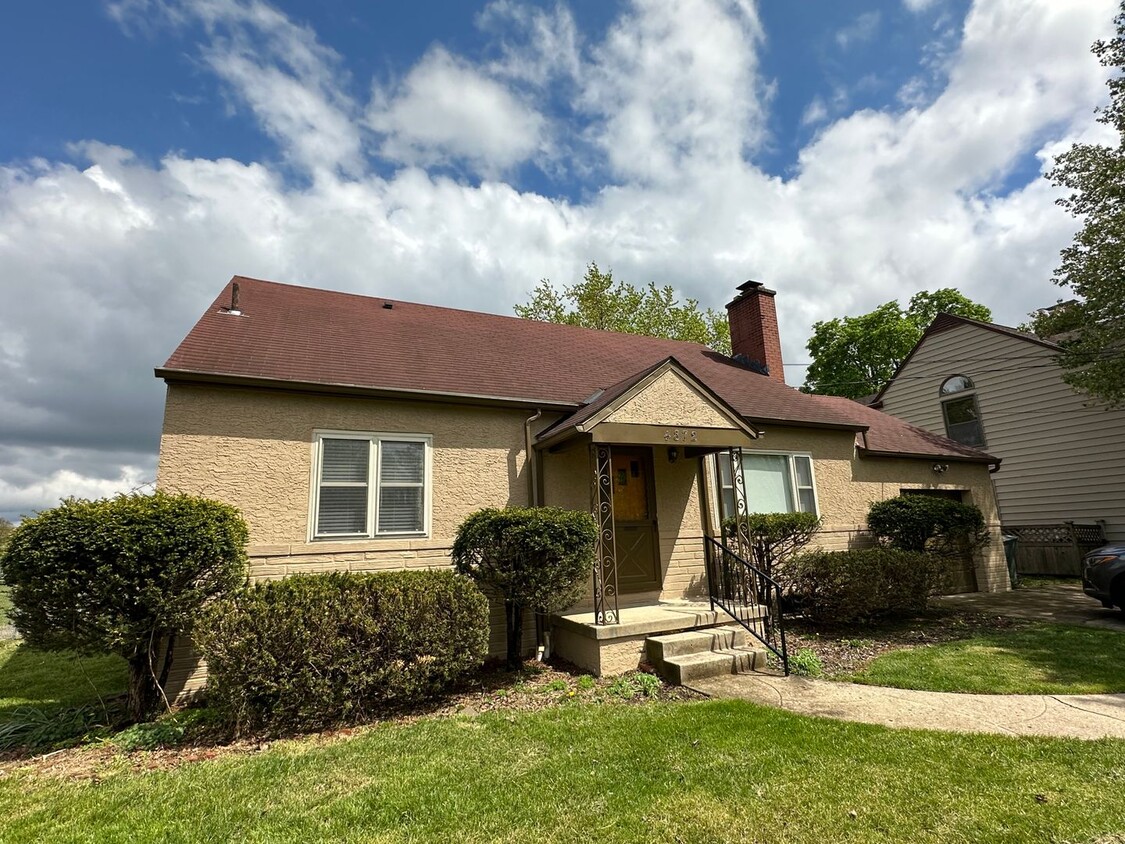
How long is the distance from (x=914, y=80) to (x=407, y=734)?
11.6 m

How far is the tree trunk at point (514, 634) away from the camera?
7104mm

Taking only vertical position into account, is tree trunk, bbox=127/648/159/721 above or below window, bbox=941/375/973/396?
below

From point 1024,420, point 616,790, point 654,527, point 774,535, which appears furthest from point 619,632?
point 1024,420

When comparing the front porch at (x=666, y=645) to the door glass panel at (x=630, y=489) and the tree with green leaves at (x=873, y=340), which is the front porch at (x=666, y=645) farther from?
the tree with green leaves at (x=873, y=340)

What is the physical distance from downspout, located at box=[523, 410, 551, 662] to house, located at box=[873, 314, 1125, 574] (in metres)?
15.9

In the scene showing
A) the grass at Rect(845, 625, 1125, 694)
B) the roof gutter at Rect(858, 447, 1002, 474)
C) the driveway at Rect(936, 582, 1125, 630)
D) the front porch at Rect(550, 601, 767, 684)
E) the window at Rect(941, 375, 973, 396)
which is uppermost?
the window at Rect(941, 375, 973, 396)

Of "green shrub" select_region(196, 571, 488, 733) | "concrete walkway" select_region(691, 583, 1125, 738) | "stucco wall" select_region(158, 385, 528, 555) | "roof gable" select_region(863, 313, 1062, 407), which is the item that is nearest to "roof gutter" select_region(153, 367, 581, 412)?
"stucco wall" select_region(158, 385, 528, 555)

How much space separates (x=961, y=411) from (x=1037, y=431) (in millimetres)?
2111

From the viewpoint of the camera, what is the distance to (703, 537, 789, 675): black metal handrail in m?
7.33

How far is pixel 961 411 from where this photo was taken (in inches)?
711

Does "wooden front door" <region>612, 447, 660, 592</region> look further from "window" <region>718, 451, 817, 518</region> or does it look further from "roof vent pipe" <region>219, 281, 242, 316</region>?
"roof vent pipe" <region>219, 281, 242, 316</region>

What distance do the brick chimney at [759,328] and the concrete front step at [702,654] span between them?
8294 mm

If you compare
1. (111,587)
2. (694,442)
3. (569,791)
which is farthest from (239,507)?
(694,442)

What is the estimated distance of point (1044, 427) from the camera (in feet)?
53.0
